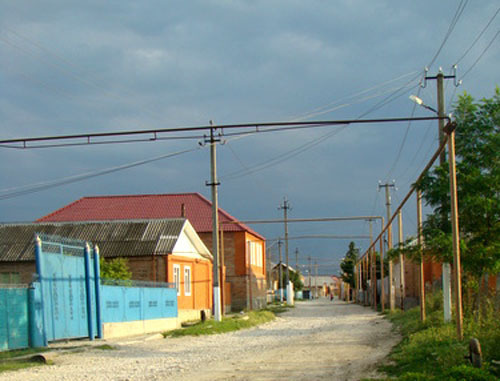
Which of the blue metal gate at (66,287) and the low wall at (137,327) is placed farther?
the low wall at (137,327)

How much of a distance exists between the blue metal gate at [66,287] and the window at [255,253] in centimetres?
3000

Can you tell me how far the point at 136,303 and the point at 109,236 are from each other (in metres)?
9.85

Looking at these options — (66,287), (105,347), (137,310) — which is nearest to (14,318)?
(105,347)

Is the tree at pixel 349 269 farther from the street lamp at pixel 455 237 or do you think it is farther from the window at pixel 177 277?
the street lamp at pixel 455 237

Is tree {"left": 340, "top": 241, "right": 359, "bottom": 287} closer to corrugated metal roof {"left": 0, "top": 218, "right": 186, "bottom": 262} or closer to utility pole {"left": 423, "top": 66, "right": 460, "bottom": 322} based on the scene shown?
corrugated metal roof {"left": 0, "top": 218, "right": 186, "bottom": 262}

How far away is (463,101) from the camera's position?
55.9ft

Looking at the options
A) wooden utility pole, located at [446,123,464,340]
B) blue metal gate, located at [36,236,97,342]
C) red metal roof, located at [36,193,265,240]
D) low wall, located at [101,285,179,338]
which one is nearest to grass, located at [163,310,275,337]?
low wall, located at [101,285,179,338]

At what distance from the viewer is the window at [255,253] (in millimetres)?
A: 52781

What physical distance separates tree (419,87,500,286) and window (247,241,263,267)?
33470 millimetres

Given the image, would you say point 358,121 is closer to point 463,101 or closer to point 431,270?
point 463,101

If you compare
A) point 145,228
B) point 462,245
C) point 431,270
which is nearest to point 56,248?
point 462,245

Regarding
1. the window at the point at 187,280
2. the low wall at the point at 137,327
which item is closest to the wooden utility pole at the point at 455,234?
the low wall at the point at 137,327

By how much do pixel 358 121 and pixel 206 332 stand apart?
425 inches

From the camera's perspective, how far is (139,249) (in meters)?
32.0
